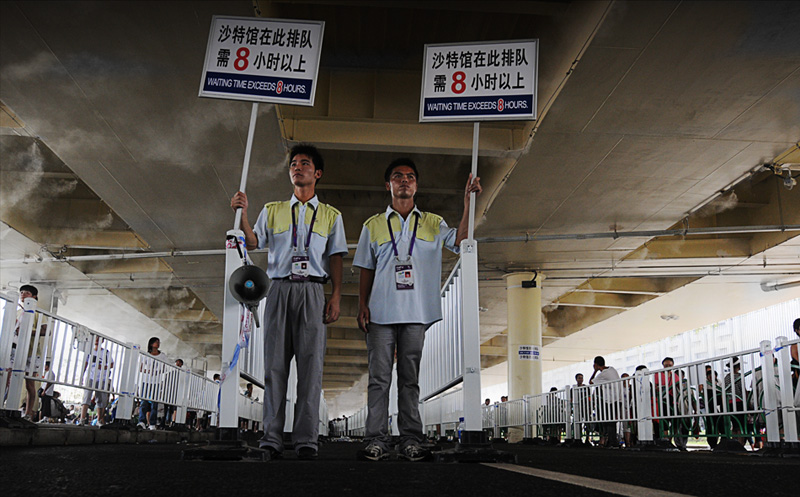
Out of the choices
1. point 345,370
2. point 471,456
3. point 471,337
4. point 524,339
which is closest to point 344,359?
point 345,370

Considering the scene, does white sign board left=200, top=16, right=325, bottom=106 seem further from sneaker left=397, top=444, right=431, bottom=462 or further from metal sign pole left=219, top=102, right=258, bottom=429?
sneaker left=397, top=444, right=431, bottom=462

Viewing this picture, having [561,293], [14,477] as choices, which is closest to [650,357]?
[561,293]

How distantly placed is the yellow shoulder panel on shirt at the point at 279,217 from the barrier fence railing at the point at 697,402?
478cm

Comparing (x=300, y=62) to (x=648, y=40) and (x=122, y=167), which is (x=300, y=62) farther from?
(x=122, y=167)

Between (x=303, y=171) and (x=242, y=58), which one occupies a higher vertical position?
(x=242, y=58)

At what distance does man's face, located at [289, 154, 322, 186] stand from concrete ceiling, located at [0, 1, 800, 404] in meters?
2.88

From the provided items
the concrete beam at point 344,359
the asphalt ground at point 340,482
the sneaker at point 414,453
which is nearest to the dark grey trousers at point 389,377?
the sneaker at point 414,453

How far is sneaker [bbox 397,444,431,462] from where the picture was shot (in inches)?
128

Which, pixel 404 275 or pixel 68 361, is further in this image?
pixel 68 361

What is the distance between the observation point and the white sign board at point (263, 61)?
387 centimetres

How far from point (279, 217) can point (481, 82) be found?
152 cm

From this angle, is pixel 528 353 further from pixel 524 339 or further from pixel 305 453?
pixel 305 453

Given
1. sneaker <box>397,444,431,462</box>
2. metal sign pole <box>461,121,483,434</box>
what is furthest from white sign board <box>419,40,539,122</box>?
sneaker <box>397,444,431,462</box>

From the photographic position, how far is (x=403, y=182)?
3811 mm
